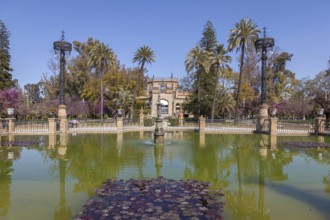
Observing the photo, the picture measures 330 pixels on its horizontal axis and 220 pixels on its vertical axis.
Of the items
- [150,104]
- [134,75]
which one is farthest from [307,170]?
[150,104]

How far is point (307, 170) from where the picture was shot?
442 inches

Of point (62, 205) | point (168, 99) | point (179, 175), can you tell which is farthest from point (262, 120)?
point (168, 99)

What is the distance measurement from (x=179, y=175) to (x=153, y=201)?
3.31 m

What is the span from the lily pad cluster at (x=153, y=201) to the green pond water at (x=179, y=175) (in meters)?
0.42

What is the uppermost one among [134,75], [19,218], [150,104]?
[134,75]

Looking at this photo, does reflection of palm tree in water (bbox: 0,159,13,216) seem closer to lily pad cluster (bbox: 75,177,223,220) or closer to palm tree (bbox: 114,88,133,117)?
lily pad cluster (bbox: 75,177,223,220)

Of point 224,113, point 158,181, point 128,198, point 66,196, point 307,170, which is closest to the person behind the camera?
point 128,198

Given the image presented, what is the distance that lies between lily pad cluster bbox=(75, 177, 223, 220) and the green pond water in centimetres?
42

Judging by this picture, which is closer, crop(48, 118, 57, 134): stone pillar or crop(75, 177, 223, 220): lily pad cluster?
crop(75, 177, 223, 220): lily pad cluster

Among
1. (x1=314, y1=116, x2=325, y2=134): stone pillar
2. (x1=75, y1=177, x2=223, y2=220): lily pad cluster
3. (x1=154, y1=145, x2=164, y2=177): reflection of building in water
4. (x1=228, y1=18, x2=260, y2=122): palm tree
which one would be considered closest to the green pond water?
(x1=154, y1=145, x2=164, y2=177): reflection of building in water

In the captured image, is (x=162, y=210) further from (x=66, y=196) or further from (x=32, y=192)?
(x=32, y=192)

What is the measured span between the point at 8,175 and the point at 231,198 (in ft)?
26.4

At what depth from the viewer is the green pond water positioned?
22.2 feet

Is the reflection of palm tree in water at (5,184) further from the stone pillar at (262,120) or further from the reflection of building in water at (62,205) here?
the stone pillar at (262,120)
